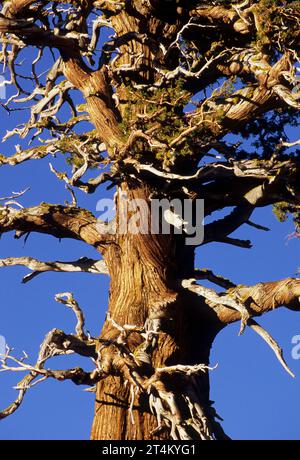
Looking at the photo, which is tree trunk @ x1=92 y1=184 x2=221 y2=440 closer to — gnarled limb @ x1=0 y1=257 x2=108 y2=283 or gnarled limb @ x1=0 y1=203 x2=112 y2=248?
gnarled limb @ x1=0 y1=203 x2=112 y2=248

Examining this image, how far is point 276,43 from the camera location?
15.7 meters

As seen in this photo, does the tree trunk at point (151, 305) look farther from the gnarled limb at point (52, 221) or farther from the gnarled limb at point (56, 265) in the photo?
the gnarled limb at point (56, 265)

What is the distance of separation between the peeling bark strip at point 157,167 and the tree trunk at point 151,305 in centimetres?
2

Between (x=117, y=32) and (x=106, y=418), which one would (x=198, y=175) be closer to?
(x=117, y=32)

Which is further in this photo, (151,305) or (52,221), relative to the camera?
(52,221)

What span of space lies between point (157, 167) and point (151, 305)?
2079 millimetres

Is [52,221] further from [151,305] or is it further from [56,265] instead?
[151,305]

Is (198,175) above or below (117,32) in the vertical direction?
below

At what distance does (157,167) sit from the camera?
53.1 ft

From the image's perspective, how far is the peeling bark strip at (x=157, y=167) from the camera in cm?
1535

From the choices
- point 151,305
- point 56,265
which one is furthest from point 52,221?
point 151,305

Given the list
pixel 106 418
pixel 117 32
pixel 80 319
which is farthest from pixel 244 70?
pixel 106 418

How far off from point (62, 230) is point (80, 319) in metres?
2.01

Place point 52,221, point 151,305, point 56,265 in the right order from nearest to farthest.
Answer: point 151,305, point 52,221, point 56,265
